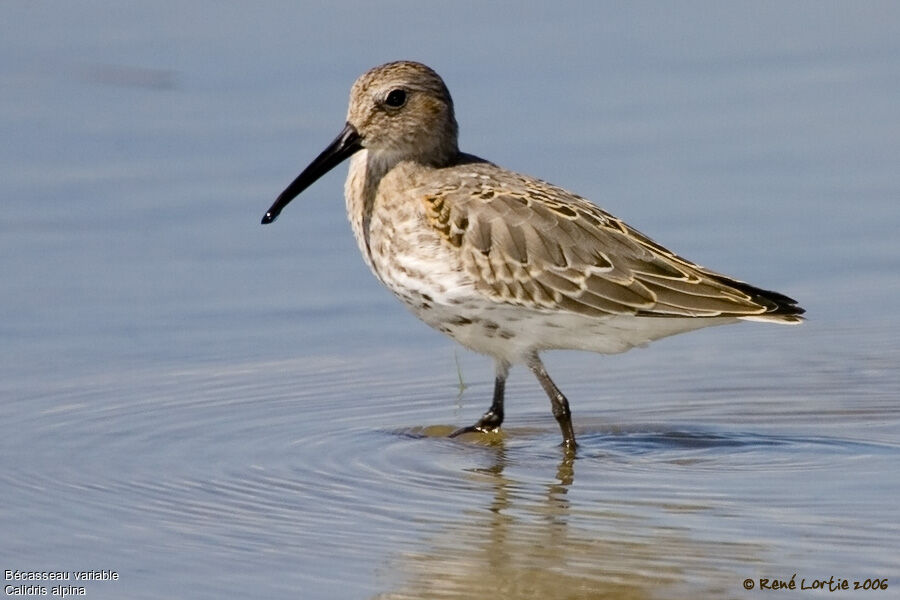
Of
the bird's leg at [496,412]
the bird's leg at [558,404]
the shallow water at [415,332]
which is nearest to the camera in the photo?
the shallow water at [415,332]

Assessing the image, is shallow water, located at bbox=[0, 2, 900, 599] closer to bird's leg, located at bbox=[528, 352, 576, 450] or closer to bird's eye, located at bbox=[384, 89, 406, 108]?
bird's leg, located at bbox=[528, 352, 576, 450]

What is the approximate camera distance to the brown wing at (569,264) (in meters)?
9.40

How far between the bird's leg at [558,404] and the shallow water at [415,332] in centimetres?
10

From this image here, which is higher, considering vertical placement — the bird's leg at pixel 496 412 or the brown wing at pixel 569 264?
the brown wing at pixel 569 264

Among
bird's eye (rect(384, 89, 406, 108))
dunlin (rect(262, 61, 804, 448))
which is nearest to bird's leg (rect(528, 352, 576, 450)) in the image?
dunlin (rect(262, 61, 804, 448))

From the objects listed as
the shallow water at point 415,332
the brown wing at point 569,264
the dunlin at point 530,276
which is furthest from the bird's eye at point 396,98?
the shallow water at point 415,332

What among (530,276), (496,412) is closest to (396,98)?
(530,276)

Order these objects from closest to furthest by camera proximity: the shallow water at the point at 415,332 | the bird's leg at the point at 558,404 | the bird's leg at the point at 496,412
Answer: the shallow water at the point at 415,332
the bird's leg at the point at 558,404
the bird's leg at the point at 496,412

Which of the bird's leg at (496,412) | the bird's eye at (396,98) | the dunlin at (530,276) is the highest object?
the bird's eye at (396,98)

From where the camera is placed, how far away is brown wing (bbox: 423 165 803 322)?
9.40 meters

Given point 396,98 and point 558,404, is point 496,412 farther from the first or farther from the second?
point 396,98

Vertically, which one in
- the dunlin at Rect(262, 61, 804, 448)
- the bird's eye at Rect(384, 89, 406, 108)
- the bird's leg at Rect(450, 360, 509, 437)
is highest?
the bird's eye at Rect(384, 89, 406, 108)

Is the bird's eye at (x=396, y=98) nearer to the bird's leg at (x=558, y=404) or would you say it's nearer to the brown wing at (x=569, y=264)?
the brown wing at (x=569, y=264)

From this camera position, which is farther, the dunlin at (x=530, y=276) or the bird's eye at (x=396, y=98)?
the bird's eye at (x=396, y=98)
